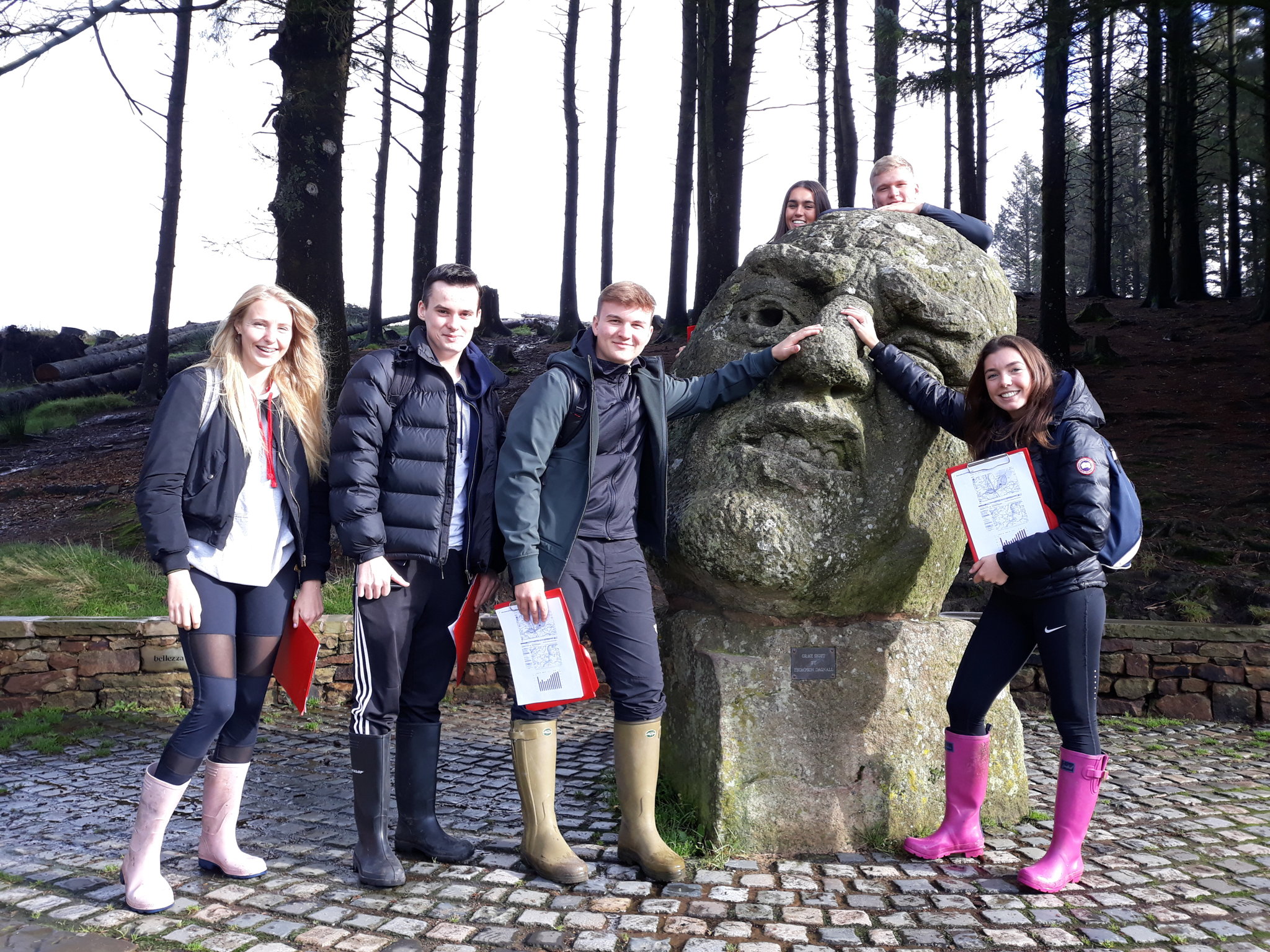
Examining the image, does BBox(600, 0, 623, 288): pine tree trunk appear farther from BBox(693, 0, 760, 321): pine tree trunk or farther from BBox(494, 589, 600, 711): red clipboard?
BBox(494, 589, 600, 711): red clipboard

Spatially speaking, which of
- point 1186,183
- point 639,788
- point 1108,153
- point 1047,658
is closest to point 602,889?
point 639,788

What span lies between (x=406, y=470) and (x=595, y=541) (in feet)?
2.27

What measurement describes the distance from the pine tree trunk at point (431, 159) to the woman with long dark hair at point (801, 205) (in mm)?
7468

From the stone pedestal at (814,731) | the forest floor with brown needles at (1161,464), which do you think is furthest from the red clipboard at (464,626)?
the forest floor with brown needles at (1161,464)

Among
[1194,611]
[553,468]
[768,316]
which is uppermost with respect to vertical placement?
[768,316]

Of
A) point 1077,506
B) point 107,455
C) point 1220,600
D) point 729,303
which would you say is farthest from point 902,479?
point 107,455

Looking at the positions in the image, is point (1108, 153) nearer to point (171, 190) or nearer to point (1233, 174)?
point (1233, 174)

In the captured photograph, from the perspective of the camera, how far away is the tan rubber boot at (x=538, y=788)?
3330mm

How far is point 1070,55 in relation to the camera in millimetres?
10633

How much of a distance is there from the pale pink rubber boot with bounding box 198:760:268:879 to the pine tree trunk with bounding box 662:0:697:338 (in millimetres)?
13505

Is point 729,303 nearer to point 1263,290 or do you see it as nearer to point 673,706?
point 673,706

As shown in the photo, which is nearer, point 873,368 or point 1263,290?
point 873,368

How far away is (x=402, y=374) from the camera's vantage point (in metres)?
3.42

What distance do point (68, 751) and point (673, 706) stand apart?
317 centimetres
